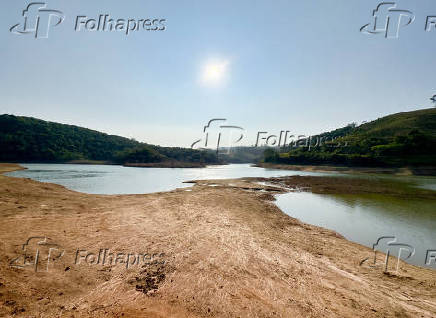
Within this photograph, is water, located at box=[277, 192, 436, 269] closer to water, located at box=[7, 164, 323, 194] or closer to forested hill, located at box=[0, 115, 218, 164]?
water, located at box=[7, 164, 323, 194]

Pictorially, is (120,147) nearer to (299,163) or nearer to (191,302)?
(299,163)

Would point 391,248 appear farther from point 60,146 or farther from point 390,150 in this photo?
point 60,146

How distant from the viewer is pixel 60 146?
10794cm

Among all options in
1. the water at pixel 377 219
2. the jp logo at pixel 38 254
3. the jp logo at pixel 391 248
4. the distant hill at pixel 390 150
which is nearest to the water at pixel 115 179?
the jp logo at pixel 38 254

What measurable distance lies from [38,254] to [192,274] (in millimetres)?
5092

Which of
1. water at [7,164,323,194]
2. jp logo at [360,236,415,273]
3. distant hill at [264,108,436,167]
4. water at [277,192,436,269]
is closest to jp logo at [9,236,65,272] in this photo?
jp logo at [360,236,415,273]

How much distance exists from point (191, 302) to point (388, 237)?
36.9 ft

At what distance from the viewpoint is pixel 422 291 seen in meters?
5.50

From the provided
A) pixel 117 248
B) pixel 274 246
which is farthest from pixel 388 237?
pixel 117 248

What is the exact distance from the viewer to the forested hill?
299 ft

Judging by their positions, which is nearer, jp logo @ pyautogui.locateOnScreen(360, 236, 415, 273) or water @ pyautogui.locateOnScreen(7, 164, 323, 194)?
jp logo @ pyautogui.locateOnScreen(360, 236, 415, 273)

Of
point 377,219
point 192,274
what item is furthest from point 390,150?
point 192,274

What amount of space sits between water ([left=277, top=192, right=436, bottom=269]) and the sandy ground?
75.2 inches

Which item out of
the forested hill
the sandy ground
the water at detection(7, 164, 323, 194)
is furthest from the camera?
the forested hill
